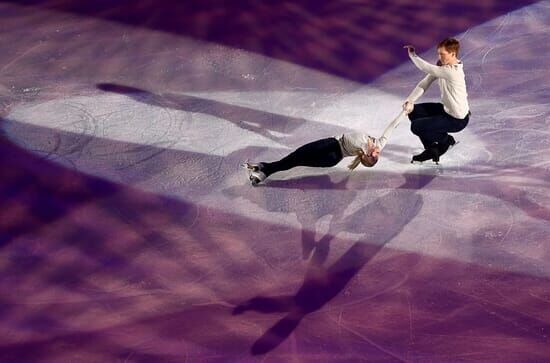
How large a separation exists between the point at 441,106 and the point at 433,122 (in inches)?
5.2

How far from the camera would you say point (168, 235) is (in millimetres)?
3883

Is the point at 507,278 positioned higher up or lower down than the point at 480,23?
lower down

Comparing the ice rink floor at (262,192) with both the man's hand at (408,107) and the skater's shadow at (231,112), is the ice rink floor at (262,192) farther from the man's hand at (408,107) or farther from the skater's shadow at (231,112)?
the man's hand at (408,107)

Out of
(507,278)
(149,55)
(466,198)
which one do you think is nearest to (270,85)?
(149,55)

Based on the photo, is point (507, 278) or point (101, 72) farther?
point (101, 72)

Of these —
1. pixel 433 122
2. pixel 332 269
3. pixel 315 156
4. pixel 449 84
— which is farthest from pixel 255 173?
pixel 449 84

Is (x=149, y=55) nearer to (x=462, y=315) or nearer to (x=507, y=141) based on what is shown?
(x=507, y=141)

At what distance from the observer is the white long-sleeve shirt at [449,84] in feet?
12.5

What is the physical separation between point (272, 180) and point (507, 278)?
1545 mm

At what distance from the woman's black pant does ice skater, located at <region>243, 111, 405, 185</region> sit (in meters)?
0.16

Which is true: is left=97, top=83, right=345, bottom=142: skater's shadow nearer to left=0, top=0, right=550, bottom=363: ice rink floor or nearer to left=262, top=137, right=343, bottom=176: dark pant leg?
left=0, top=0, right=550, bottom=363: ice rink floor

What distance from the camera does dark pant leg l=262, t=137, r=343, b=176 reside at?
13.2ft

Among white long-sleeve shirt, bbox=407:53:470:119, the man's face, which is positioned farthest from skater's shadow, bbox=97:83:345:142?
the man's face

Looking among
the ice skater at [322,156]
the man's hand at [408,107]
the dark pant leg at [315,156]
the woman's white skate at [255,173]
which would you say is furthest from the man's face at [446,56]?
the woman's white skate at [255,173]
